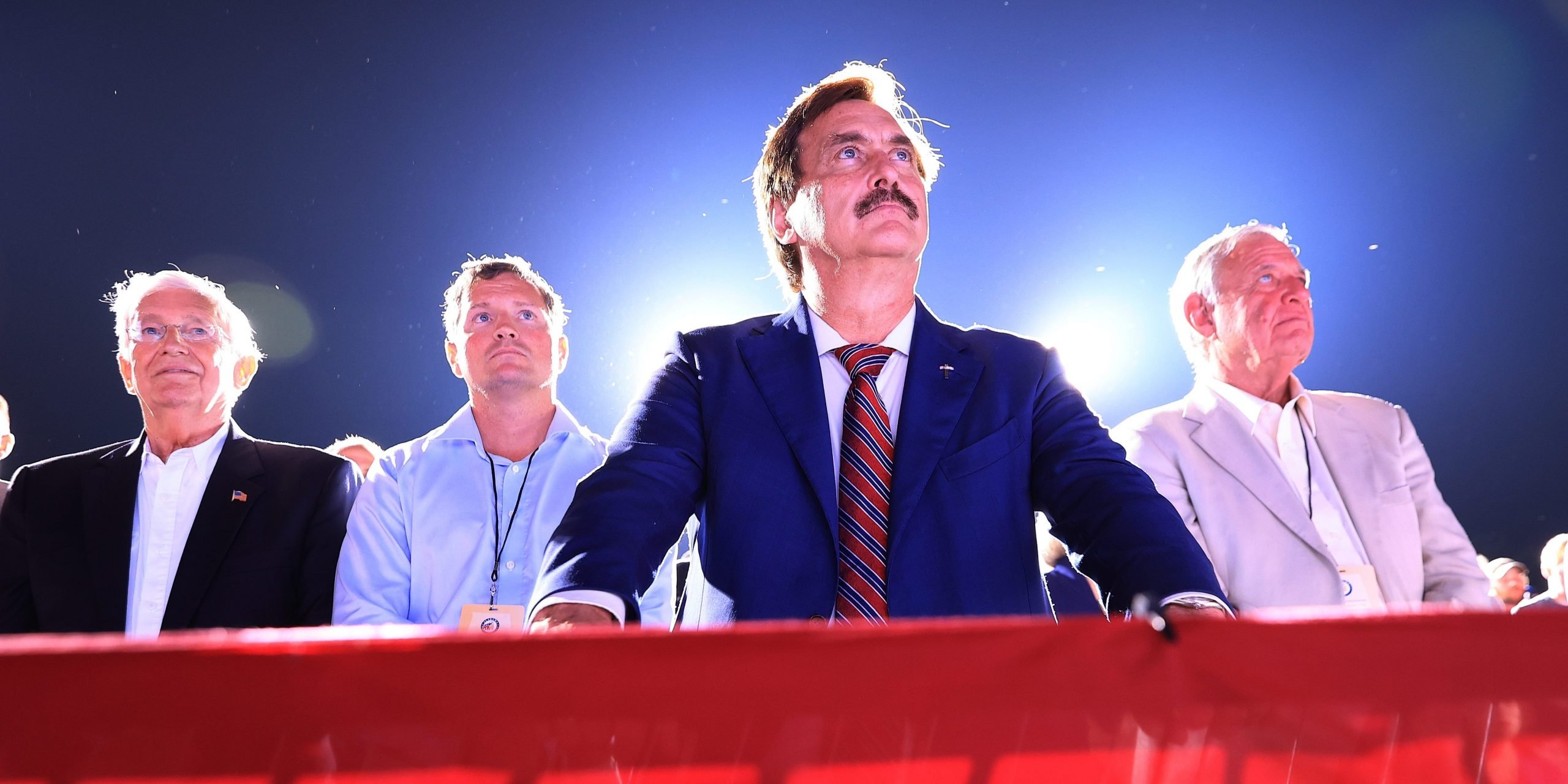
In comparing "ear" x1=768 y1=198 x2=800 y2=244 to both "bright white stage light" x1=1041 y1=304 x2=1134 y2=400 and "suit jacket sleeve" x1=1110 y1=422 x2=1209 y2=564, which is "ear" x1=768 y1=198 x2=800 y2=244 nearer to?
"suit jacket sleeve" x1=1110 y1=422 x2=1209 y2=564

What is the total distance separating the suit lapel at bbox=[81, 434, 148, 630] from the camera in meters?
2.16

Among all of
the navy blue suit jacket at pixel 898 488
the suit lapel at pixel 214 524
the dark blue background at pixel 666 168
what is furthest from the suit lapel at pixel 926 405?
the dark blue background at pixel 666 168

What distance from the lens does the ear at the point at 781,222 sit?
79.4 inches

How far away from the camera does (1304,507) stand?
2178mm

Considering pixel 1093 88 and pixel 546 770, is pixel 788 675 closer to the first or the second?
pixel 546 770

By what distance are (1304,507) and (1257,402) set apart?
1.15ft

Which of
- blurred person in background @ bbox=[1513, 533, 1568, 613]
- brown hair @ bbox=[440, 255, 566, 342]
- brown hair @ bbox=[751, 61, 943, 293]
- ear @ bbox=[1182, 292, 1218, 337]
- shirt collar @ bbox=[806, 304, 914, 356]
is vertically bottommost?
blurred person in background @ bbox=[1513, 533, 1568, 613]

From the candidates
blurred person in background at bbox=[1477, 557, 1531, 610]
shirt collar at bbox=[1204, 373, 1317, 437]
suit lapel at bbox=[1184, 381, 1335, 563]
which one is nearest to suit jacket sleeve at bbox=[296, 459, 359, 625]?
suit lapel at bbox=[1184, 381, 1335, 563]

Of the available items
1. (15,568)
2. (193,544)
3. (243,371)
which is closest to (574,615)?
(193,544)

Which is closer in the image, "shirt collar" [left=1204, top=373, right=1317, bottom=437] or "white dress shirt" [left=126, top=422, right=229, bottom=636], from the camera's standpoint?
"white dress shirt" [left=126, top=422, right=229, bottom=636]

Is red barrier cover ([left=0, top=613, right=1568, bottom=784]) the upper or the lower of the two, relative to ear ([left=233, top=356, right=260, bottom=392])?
lower

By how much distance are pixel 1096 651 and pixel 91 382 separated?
24.9ft

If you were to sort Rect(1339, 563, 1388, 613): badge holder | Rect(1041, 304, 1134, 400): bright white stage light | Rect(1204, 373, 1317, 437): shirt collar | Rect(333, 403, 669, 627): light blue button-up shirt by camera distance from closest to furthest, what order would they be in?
1. Rect(1339, 563, 1388, 613): badge holder
2. Rect(333, 403, 669, 627): light blue button-up shirt
3. Rect(1204, 373, 1317, 437): shirt collar
4. Rect(1041, 304, 1134, 400): bright white stage light

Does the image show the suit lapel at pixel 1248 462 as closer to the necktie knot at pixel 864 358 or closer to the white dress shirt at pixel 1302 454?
the white dress shirt at pixel 1302 454
